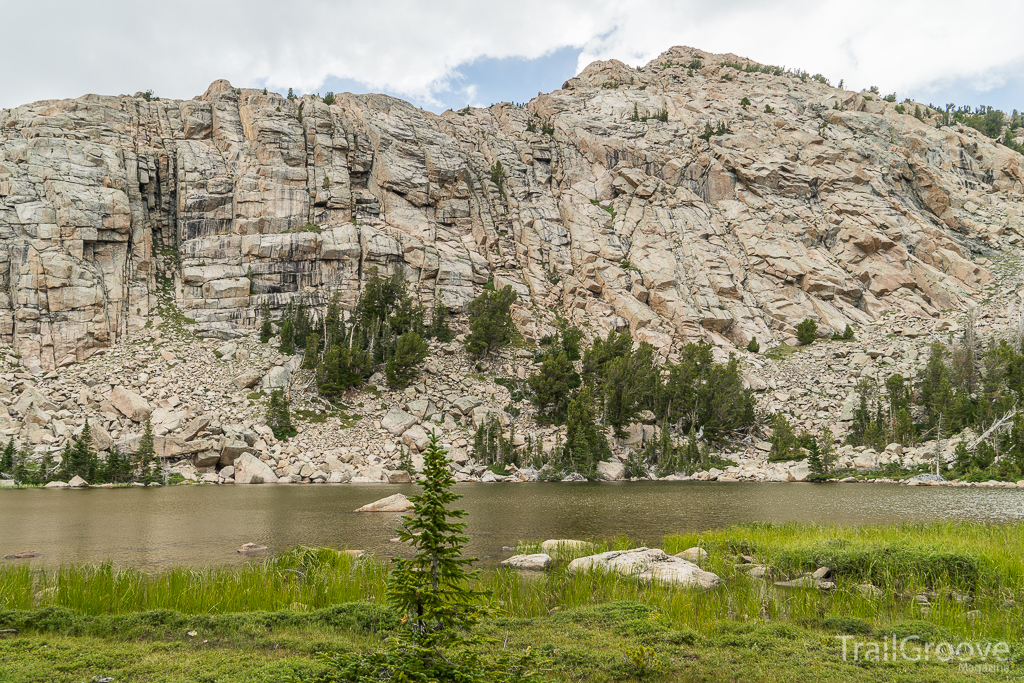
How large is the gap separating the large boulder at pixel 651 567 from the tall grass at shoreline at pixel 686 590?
1.50ft

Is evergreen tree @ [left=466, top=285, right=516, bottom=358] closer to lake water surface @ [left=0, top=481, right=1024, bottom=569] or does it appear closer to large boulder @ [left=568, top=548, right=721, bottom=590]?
lake water surface @ [left=0, top=481, right=1024, bottom=569]

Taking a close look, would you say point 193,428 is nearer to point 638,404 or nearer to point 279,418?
point 279,418

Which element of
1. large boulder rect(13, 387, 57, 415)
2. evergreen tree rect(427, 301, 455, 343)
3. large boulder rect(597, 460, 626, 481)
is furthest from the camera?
evergreen tree rect(427, 301, 455, 343)

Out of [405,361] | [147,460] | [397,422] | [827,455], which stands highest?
[405,361]

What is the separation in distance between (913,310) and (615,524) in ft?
298

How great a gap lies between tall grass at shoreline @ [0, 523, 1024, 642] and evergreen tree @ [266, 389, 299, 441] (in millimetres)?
45515

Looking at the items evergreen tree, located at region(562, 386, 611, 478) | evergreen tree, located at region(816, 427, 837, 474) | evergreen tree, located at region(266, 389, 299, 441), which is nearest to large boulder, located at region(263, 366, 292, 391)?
evergreen tree, located at region(266, 389, 299, 441)

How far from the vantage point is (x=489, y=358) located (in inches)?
3243

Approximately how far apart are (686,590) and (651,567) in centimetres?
195

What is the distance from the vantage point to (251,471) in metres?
52.2

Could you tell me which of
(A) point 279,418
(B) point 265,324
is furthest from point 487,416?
(B) point 265,324

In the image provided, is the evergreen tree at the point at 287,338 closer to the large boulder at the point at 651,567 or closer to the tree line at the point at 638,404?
the tree line at the point at 638,404

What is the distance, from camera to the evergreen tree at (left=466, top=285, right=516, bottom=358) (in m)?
80.5

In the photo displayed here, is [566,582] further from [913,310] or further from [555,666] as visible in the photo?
[913,310]
